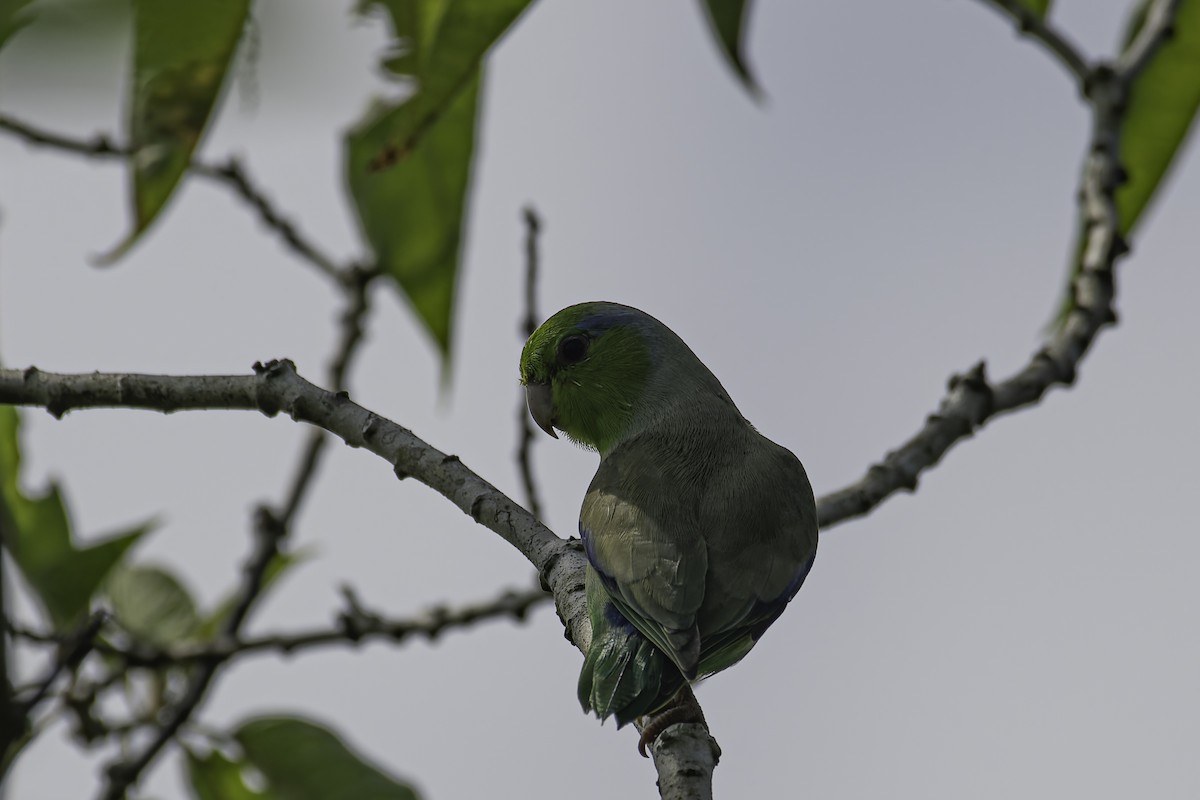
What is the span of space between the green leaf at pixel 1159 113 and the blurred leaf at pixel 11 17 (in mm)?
3011

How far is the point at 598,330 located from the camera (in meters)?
3.76

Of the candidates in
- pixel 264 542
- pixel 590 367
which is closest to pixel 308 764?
pixel 264 542

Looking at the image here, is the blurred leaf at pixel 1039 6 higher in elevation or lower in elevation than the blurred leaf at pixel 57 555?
higher

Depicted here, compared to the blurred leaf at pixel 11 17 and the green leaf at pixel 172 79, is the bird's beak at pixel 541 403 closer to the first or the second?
the green leaf at pixel 172 79

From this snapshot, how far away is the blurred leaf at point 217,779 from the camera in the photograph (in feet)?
13.2

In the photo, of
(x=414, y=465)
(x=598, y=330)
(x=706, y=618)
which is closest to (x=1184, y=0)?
(x=598, y=330)

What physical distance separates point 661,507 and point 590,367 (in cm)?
81

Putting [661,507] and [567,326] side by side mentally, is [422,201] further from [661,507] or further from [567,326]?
[661,507]

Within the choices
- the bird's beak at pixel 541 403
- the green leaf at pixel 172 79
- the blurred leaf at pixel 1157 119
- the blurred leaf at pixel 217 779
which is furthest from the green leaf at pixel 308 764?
the blurred leaf at pixel 1157 119

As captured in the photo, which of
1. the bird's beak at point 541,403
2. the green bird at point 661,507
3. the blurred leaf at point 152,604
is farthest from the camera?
the blurred leaf at point 152,604

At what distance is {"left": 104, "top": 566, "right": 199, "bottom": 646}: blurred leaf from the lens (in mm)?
4461

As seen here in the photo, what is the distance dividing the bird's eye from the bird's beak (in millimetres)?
109

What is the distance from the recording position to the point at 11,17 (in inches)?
103

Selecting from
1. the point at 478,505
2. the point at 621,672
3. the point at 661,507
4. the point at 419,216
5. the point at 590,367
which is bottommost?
the point at 621,672
